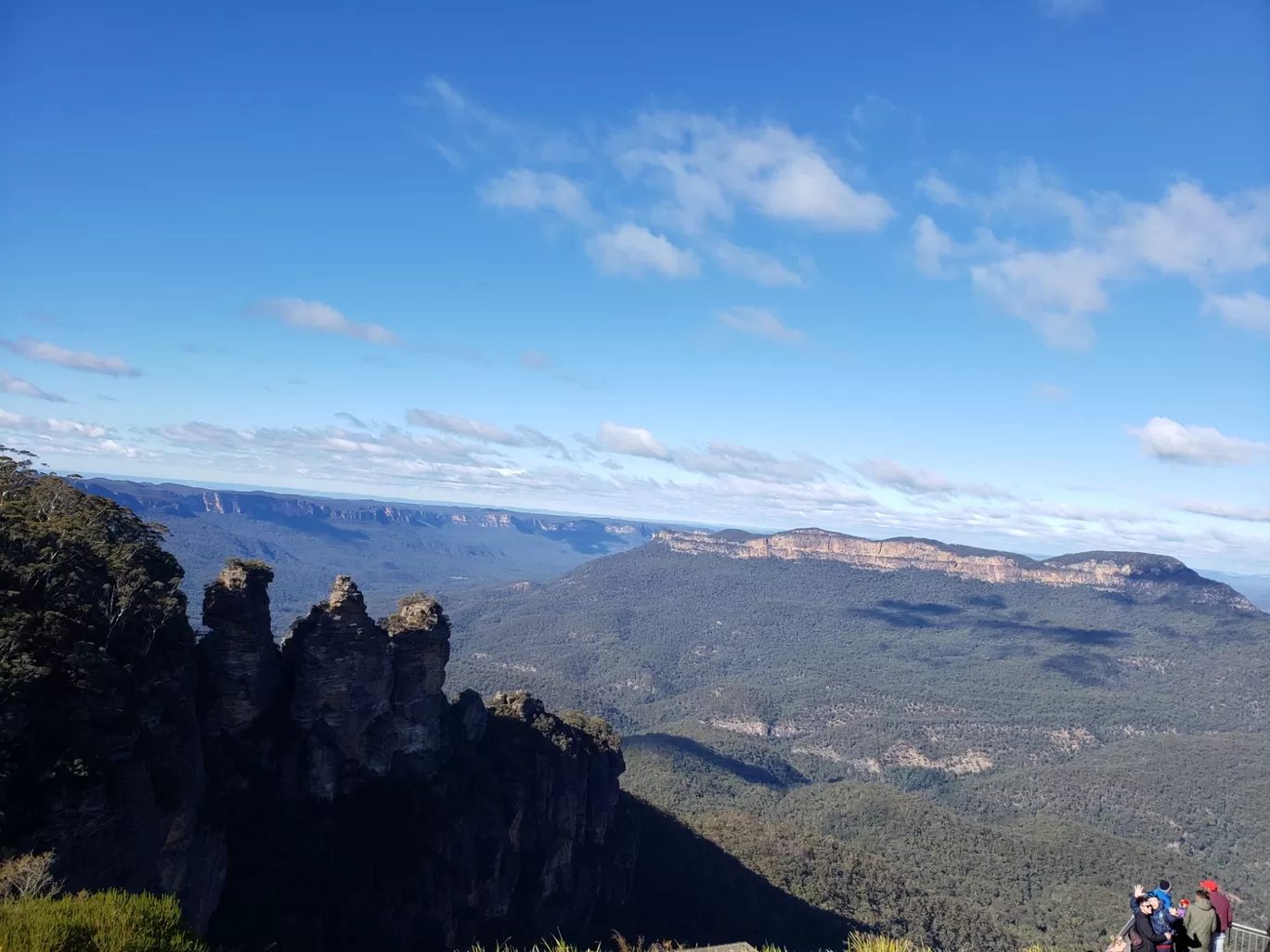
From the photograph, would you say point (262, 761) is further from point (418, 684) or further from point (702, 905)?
point (702, 905)

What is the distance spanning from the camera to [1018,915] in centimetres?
7369

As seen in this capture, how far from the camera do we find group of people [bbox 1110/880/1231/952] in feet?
40.7

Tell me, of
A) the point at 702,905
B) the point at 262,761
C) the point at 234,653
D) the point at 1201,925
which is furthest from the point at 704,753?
the point at 1201,925

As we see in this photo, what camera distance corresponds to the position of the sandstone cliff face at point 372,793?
35.0 metres

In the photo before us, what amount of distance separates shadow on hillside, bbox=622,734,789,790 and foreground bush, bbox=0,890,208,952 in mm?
122962

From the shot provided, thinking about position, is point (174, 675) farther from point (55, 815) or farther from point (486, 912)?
point (486, 912)

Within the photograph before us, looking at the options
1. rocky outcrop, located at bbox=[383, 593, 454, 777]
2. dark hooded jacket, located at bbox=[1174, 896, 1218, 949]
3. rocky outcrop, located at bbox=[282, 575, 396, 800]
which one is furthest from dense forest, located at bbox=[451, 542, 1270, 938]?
dark hooded jacket, located at bbox=[1174, 896, 1218, 949]

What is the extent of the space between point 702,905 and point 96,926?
57.7m

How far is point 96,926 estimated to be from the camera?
1128cm

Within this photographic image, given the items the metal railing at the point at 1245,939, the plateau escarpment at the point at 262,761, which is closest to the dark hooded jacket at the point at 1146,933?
the metal railing at the point at 1245,939

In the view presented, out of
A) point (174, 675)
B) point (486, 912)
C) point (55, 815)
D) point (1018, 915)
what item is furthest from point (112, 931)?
point (1018, 915)

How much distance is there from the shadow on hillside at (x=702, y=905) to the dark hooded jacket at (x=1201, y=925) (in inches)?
1788

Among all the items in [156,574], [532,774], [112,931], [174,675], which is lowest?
[532,774]

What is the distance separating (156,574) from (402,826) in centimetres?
2142
